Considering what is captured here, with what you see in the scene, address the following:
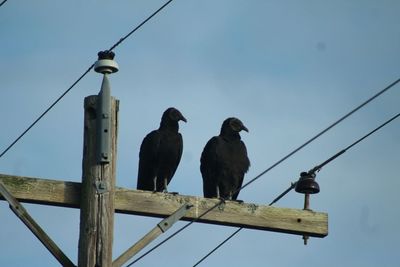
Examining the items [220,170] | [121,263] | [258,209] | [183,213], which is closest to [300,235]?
[258,209]

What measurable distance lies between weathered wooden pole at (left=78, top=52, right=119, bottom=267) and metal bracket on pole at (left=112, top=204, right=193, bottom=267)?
0.09 metres

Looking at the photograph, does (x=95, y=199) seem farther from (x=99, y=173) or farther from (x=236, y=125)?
(x=236, y=125)

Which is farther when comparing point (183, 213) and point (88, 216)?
point (183, 213)

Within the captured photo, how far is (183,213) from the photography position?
5.67 meters

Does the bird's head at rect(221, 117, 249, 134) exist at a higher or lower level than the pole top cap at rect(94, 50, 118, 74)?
higher

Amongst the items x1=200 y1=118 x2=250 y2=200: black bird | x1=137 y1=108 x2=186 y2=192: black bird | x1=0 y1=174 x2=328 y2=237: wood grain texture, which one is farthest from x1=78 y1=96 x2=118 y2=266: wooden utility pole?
x1=137 y1=108 x2=186 y2=192: black bird

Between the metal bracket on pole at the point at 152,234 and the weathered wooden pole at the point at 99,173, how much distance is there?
0.30ft

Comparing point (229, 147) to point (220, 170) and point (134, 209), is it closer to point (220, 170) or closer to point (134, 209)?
point (220, 170)

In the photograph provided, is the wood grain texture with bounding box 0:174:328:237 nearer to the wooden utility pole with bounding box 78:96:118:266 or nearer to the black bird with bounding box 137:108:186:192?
the wooden utility pole with bounding box 78:96:118:266

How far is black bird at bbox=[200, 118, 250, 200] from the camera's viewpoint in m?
9.00

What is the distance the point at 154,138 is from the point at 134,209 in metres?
3.66

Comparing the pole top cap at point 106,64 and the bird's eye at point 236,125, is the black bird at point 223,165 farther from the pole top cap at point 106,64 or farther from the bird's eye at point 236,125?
the pole top cap at point 106,64

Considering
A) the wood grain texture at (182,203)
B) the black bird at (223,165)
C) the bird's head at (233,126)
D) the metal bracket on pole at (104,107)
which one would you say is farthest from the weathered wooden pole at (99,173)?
the bird's head at (233,126)

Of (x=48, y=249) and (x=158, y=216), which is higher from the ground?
(x=158, y=216)
